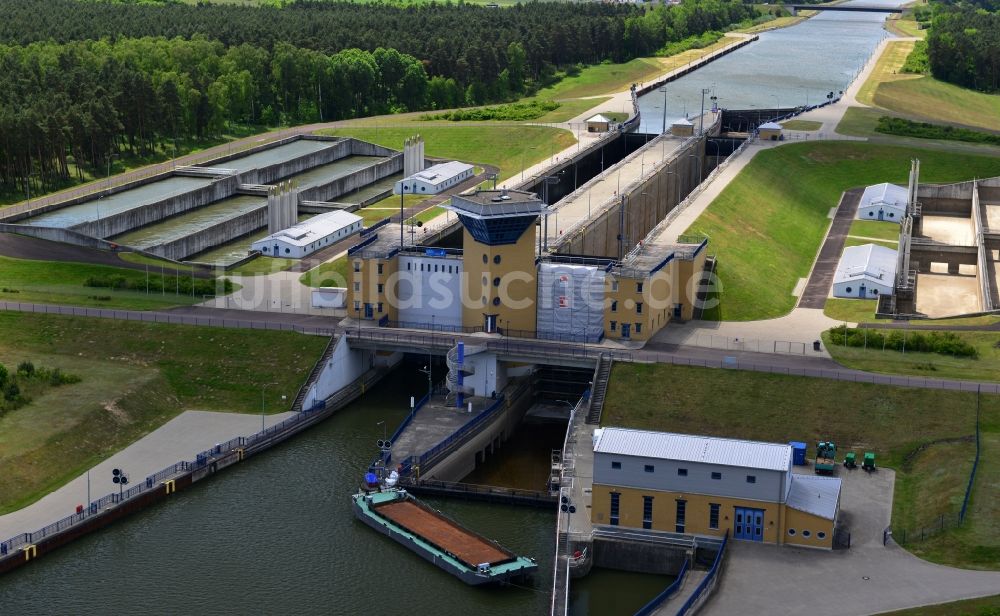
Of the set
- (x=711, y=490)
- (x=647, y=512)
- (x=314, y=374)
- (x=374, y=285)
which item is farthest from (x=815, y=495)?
(x=374, y=285)

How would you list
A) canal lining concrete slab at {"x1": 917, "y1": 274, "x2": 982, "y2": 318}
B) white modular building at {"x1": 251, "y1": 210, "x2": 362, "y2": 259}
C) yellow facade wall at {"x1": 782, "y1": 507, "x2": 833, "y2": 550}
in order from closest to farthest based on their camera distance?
yellow facade wall at {"x1": 782, "y1": 507, "x2": 833, "y2": 550}
canal lining concrete slab at {"x1": 917, "y1": 274, "x2": 982, "y2": 318}
white modular building at {"x1": 251, "y1": 210, "x2": 362, "y2": 259}

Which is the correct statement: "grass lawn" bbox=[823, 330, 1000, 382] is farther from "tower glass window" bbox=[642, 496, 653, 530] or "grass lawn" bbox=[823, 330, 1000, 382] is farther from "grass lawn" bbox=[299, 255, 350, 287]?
"grass lawn" bbox=[299, 255, 350, 287]

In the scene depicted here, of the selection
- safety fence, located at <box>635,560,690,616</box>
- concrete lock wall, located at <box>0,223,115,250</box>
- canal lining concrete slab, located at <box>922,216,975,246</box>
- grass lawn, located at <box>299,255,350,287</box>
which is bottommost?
canal lining concrete slab, located at <box>922,216,975,246</box>

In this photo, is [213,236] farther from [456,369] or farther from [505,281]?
[456,369]

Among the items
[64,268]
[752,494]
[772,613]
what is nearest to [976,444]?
[752,494]

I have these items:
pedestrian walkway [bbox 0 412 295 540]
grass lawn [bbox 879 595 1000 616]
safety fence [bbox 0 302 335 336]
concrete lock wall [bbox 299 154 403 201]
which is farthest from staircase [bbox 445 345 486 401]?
concrete lock wall [bbox 299 154 403 201]

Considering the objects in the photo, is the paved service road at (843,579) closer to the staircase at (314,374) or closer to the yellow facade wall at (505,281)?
the yellow facade wall at (505,281)
